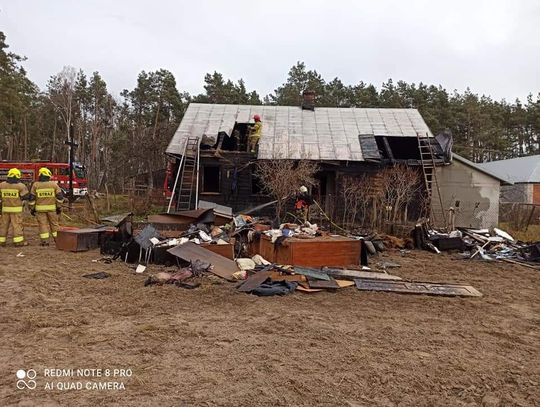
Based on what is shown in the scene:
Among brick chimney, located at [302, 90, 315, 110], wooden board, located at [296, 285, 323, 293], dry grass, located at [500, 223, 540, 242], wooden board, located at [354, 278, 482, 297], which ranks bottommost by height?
wooden board, located at [296, 285, 323, 293]

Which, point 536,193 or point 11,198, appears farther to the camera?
point 536,193

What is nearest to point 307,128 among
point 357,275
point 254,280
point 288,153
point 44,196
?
point 288,153

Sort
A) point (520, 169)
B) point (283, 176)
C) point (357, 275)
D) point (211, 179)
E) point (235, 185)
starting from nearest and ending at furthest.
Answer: point (357, 275) → point (283, 176) → point (235, 185) → point (211, 179) → point (520, 169)

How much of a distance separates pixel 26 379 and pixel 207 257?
4.60m

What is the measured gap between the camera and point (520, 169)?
35188 mm

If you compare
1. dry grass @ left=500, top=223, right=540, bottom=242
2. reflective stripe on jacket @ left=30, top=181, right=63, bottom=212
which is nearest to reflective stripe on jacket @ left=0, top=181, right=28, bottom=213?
reflective stripe on jacket @ left=30, top=181, right=63, bottom=212

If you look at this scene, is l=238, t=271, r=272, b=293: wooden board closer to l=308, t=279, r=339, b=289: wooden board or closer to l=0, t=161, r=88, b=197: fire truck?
l=308, t=279, r=339, b=289: wooden board

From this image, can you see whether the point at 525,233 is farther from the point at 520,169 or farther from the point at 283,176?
the point at 520,169

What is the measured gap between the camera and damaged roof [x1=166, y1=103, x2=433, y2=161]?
16766mm

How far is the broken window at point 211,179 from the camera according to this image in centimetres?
1773

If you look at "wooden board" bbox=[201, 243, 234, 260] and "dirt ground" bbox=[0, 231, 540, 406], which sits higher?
"wooden board" bbox=[201, 243, 234, 260]

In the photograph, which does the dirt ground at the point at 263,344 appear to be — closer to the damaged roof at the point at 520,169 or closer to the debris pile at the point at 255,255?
the debris pile at the point at 255,255

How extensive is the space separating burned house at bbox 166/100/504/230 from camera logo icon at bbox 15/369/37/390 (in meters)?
12.4

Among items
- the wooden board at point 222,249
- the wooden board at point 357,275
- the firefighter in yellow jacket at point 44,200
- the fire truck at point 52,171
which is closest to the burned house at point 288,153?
the firefighter in yellow jacket at point 44,200
